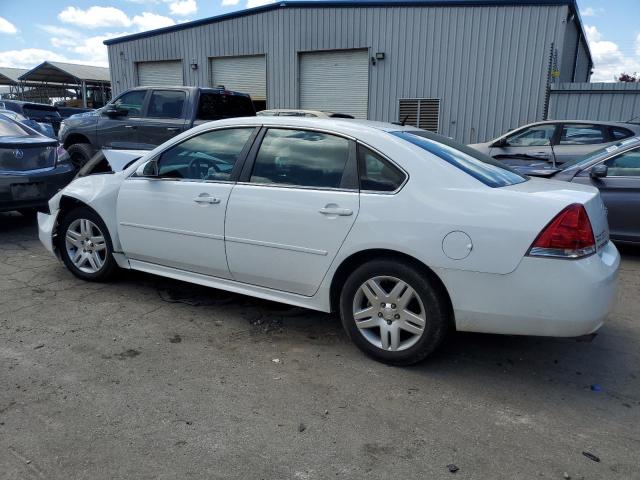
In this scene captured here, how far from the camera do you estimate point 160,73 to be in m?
20.0

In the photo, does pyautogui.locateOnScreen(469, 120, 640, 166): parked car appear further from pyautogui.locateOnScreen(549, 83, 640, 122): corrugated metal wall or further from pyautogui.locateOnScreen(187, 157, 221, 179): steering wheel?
pyautogui.locateOnScreen(187, 157, 221, 179): steering wheel

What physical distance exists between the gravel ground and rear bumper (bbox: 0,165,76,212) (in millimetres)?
2602

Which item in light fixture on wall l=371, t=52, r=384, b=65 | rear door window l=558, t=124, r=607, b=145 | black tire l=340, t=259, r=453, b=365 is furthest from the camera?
light fixture on wall l=371, t=52, r=384, b=65

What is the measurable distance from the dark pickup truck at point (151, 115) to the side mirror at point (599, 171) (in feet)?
19.1

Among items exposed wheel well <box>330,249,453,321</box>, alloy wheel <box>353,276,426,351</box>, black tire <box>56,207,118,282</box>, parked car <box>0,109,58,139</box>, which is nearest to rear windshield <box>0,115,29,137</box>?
parked car <box>0,109,58,139</box>

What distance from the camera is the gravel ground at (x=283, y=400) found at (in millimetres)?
2400

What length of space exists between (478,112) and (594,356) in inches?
469

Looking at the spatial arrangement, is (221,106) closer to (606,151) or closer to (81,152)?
(81,152)

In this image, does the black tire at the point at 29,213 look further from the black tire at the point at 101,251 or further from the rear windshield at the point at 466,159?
the rear windshield at the point at 466,159

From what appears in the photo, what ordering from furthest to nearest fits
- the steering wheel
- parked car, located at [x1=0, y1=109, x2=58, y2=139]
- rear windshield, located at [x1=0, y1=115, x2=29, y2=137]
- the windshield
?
1. parked car, located at [x1=0, y1=109, x2=58, y2=139]
2. rear windshield, located at [x1=0, y1=115, x2=29, y2=137]
3. the windshield
4. the steering wheel

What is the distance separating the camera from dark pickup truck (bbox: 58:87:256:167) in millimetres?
8758

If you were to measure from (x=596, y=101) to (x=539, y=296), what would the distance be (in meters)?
12.1

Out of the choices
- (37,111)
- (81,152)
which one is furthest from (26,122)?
(37,111)

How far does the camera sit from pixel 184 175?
4.09m
